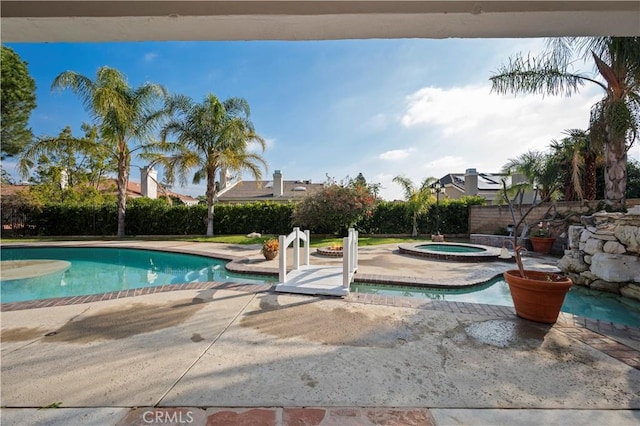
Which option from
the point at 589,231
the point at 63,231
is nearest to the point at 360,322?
the point at 589,231

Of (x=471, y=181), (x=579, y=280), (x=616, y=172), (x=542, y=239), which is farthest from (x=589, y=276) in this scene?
(x=471, y=181)

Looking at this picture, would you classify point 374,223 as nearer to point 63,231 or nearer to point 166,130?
point 166,130

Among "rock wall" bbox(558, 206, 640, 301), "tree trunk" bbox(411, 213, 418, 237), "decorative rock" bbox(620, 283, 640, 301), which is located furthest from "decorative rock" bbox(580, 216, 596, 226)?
"tree trunk" bbox(411, 213, 418, 237)

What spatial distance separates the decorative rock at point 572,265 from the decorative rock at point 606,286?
1.19ft

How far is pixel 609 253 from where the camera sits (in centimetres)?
560

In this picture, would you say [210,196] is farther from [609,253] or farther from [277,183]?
[609,253]

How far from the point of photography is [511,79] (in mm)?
8461

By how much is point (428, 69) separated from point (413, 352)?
8.50 metres

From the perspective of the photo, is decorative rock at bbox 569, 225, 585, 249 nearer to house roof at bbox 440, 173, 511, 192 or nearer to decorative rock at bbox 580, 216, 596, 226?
decorative rock at bbox 580, 216, 596, 226

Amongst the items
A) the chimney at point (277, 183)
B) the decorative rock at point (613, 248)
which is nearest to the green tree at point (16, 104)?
the decorative rock at point (613, 248)

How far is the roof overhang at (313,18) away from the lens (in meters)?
1.53

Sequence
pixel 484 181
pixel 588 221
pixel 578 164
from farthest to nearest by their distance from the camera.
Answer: pixel 484 181 → pixel 578 164 → pixel 588 221

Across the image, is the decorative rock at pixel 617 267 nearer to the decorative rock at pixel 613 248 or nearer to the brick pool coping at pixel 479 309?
the decorative rock at pixel 613 248

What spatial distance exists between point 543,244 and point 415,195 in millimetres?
6535
